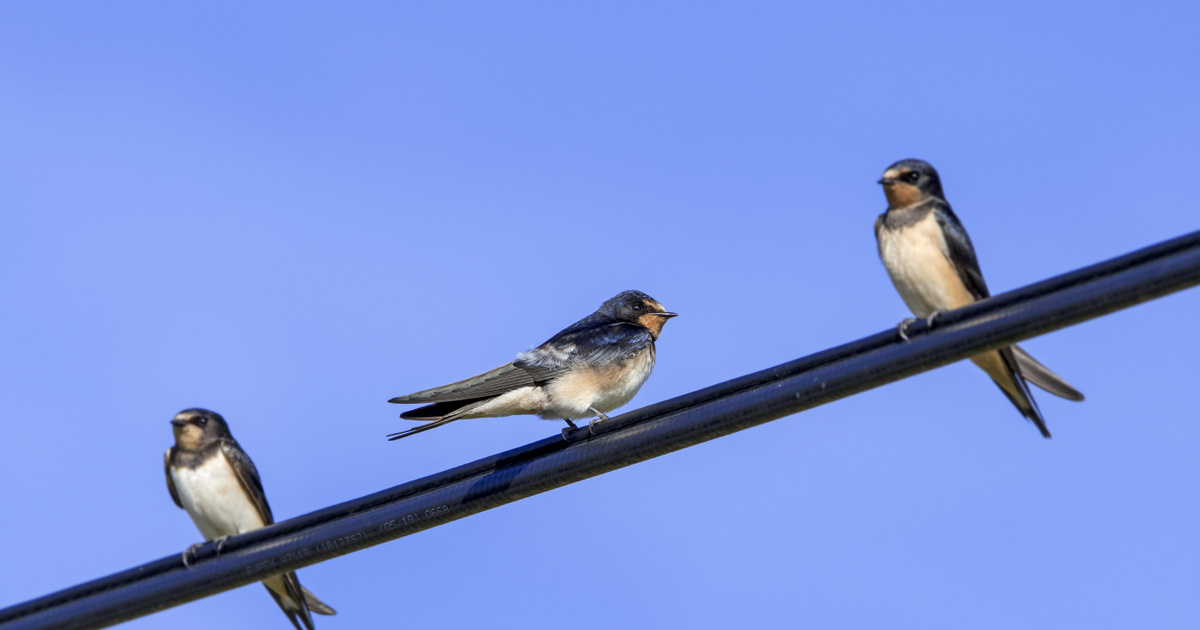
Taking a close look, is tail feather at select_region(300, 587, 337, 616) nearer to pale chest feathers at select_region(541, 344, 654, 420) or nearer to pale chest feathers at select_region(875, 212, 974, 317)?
pale chest feathers at select_region(541, 344, 654, 420)

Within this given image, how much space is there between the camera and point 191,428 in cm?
726

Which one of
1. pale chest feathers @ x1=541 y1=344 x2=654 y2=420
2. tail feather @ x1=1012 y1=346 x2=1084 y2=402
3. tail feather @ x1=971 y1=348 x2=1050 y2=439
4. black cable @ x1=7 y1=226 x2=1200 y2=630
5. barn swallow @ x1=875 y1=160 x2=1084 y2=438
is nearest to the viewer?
black cable @ x1=7 y1=226 x2=1200 y2=630

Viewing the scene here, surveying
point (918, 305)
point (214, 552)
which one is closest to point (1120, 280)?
point (918, 305)

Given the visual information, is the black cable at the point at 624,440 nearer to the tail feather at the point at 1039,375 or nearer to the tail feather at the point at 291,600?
the tail feather at the point at 1039,375

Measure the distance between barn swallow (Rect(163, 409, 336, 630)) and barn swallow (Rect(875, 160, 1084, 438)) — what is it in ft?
12.2

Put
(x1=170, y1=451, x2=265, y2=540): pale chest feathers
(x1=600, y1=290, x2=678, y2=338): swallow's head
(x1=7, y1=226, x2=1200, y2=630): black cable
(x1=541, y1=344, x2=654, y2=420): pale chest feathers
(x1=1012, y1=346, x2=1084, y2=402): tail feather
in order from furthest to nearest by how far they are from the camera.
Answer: (x1=170, y1=451, x2=265, y2=540): pale chest feathers → (x1=600, y1=290, x2=678, y2=338): swallow's head → (x1=541, y1=344, x2=654, y2=420): pale chest feathers → (x1=1012, y1=346, x2=1084, y2=402): tail feather → (x1=7, y1=226, x2=1200, y2=630): black cable

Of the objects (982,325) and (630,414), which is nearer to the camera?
(982,325)

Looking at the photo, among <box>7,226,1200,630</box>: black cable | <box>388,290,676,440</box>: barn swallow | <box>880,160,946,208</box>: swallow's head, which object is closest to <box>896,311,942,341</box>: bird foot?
<box>7,226,1200,630</box>: black cable

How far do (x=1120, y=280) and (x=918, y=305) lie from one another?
1.92 m

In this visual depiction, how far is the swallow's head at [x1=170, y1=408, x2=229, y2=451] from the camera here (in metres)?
7.24

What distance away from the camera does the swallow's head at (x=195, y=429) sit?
7.24m

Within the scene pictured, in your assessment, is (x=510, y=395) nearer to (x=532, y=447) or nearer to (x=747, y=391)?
(x=532, y=447)

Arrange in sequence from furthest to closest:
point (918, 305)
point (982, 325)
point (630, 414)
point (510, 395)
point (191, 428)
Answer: point (191, 428) → point (510, 395) → point (918, 305) → point (630, 414) → point (982, 325)

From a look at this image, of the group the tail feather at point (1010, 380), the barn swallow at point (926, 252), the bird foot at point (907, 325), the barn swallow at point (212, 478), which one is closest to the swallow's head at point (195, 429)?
the barn swallow at point (212, 478)
